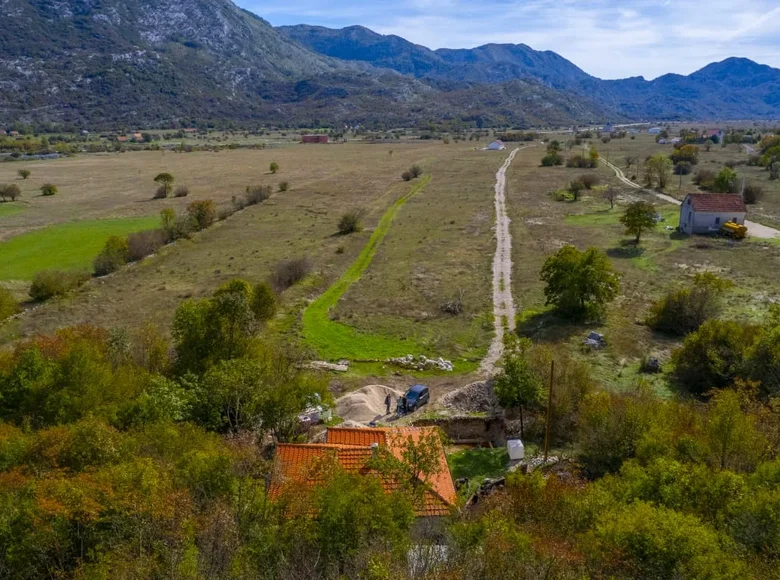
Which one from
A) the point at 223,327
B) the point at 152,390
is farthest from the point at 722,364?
the point at 152,390

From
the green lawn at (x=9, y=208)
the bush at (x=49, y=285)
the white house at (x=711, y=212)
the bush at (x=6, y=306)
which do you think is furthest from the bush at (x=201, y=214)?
the white house at (x=711, y=212)

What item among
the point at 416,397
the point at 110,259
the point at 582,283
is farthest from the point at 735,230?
the point at 110,259

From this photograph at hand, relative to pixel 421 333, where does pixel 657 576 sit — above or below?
above

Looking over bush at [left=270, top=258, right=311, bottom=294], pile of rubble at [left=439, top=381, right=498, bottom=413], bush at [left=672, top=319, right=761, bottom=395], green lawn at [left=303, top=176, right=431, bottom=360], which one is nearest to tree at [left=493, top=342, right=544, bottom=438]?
pile of rubble at [left=439, top=381, right=498, bottom=413]

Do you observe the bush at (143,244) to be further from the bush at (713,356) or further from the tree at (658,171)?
the tree at (658,171)

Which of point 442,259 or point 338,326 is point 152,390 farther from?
point 442,259

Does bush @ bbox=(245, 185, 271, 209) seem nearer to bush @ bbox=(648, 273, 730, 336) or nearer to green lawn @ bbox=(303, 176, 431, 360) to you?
green lawn @ bbox=(303, 176, 431, 360)

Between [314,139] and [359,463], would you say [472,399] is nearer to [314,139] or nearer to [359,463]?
[359,463]
